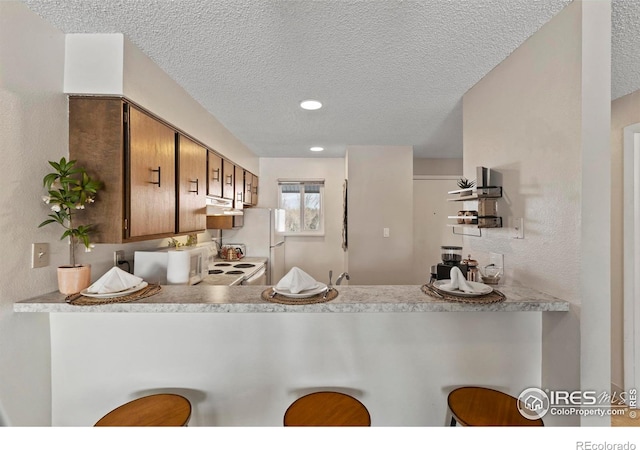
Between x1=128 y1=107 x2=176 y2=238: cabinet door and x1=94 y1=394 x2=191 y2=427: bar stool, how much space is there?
0.85m

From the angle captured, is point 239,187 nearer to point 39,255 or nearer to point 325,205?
point 325,205

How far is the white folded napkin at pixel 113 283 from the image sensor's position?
1381 mm

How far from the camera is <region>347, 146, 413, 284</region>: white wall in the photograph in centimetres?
379

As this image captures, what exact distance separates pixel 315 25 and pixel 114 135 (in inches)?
46.4

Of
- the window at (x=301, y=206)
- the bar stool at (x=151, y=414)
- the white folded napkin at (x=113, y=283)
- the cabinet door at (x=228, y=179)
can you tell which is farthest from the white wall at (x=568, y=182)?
the window at (x=301, y=206)

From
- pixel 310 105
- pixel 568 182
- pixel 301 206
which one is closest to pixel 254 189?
pixel 301 206

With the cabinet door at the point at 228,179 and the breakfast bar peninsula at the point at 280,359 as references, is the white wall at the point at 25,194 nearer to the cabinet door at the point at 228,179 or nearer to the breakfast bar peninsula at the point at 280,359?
the breakfast bar peninsula at the point at 280,359

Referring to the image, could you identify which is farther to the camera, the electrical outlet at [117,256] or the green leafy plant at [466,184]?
the green leafy plant at [466,184]

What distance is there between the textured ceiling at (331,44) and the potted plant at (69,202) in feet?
2.48

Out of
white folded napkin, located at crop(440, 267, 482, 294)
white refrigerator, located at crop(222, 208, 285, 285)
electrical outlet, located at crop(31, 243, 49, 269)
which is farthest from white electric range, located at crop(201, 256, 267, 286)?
white folded napkin, located at crop(440, 267, 482, 294)

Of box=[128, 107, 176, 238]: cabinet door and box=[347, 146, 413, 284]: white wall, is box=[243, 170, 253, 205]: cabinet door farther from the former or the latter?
box=[128, 107, 176, 238]: cabinet door

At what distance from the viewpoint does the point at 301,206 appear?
4.81 meters

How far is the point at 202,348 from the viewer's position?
4.83 ft
